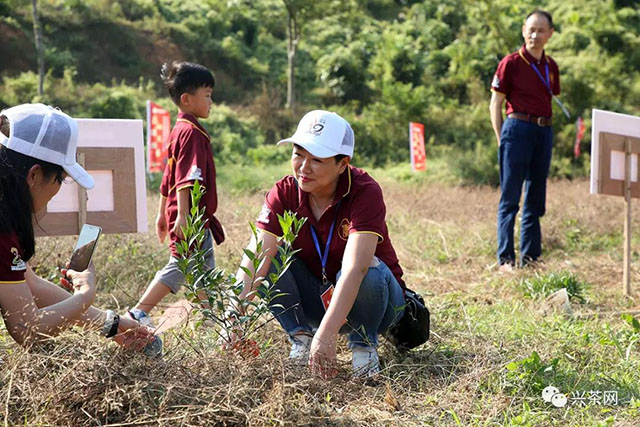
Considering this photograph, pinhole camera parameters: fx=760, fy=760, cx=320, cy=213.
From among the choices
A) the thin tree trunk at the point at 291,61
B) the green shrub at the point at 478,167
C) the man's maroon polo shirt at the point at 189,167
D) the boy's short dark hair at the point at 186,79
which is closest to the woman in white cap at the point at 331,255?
the man's maroon polo shirt at the point at 189,167

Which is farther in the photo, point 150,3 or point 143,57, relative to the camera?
point 150,3

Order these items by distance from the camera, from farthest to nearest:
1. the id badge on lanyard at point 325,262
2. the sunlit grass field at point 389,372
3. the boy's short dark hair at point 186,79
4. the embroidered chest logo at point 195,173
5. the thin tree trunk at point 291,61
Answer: the thin tree trunk at point 291,61, the boy's short dark hair at point 186,79, the embroidered chest logo at point 195,173, the id badge on lanyard at point 325,262, the sunlit grass field at point 389,372

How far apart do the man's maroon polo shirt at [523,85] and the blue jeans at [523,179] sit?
0.12m

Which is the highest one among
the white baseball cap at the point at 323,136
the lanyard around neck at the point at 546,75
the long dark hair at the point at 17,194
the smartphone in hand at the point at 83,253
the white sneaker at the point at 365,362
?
the lanyard around neck at the point at 546,75

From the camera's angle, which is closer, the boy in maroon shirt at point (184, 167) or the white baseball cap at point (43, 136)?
the white baseball cap at point (43, 136)

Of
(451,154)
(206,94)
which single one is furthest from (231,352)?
(451,154)

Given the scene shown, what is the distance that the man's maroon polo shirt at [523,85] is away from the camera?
5.35 metres

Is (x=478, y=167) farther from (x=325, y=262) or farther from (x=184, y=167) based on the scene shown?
(x=325, y=262)

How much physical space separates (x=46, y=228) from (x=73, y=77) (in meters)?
16.8

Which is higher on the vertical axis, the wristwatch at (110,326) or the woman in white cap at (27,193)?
the woman in white cap at (27,193)

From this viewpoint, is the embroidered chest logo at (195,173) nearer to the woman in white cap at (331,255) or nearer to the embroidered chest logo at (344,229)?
the woman in white cap at (331,255)

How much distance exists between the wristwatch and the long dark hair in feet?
1.24

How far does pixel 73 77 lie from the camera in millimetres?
19219

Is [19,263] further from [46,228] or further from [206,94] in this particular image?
[206,94]
